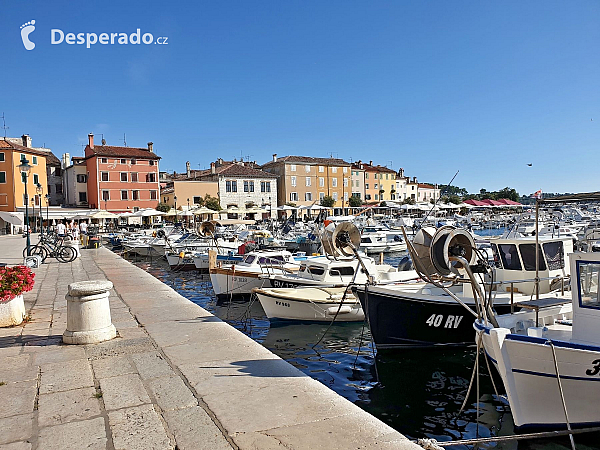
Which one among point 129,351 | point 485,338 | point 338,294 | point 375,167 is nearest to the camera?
point 129,351

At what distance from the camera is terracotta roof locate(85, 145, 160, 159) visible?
6525 centimetres

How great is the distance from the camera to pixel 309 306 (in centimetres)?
1446

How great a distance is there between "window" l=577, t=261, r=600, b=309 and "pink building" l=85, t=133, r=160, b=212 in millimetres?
62327

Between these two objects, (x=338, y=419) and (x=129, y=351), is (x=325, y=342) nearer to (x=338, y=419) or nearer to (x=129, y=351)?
(x=129, y=351)

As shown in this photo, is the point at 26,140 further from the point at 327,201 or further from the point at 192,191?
the point at 327,201

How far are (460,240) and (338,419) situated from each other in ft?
13.3

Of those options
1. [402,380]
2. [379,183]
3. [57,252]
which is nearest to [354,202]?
[379,183]

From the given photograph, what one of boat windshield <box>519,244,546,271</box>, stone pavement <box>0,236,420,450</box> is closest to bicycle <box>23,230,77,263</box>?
stone pavement <box>0,236,420,450</box>

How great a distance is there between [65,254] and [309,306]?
1358 cm

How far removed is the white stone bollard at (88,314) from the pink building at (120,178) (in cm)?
6000

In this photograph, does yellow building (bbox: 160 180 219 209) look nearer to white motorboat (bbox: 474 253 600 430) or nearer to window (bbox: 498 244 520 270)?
window (bbox: 498 244 520 270)

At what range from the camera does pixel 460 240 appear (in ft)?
24.7

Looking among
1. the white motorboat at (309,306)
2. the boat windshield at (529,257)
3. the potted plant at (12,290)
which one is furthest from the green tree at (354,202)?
the potted plant at (12,290)

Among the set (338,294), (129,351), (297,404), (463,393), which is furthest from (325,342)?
(297,404)
